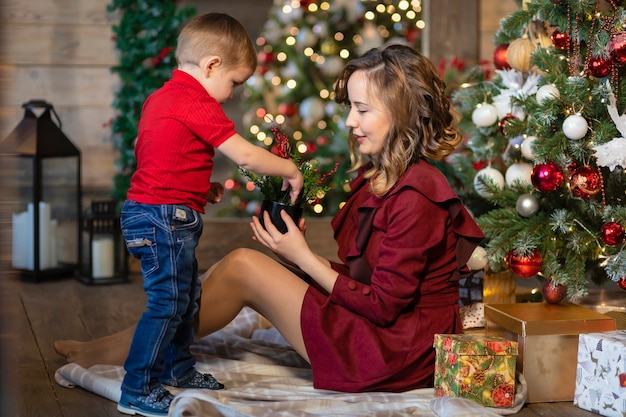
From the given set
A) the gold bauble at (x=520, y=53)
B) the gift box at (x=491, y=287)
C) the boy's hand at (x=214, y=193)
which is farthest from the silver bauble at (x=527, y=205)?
the boy's hand at (x=214, y=193)

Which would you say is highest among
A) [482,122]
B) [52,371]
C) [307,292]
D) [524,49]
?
[524,49]

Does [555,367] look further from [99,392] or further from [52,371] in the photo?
[52,371]

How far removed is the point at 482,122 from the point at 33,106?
1971mm

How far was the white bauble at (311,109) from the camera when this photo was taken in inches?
184

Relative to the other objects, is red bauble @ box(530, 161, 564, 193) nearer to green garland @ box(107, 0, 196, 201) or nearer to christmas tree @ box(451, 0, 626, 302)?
christmas tree @ box(451, 0, 626, 302)

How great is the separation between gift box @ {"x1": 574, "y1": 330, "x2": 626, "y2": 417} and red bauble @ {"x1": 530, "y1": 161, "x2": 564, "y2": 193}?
0.50m

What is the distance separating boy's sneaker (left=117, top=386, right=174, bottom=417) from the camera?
2389 millimetres

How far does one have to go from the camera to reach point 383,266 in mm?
2453

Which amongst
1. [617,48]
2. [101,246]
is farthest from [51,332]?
[617,48]

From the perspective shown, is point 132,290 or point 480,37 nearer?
point 132,290

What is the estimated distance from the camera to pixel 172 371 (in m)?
2.59

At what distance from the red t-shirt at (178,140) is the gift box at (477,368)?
0.76 m

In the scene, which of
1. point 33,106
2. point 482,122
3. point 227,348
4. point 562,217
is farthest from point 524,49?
point 33,106

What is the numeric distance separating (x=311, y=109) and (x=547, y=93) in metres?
1.95
